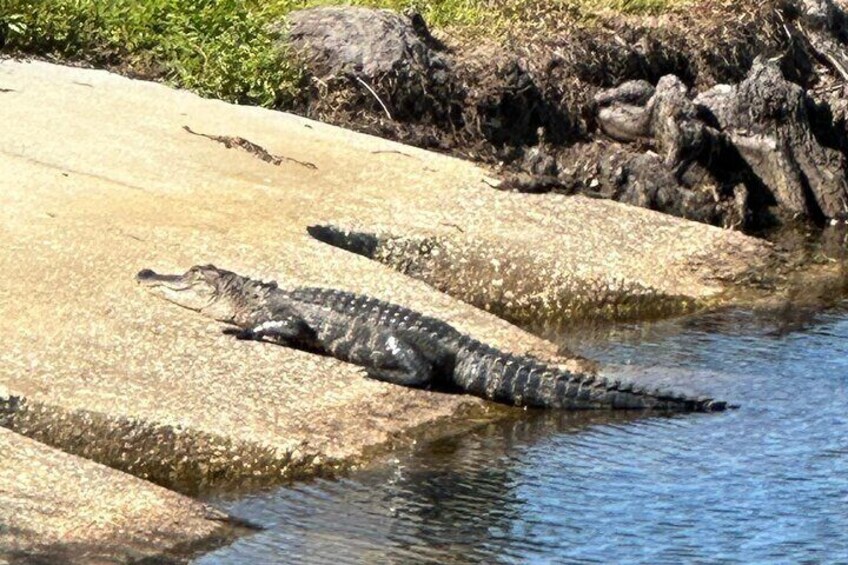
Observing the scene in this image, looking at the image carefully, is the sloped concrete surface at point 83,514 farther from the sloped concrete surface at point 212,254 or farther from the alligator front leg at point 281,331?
the alligator front leg at point 281,331

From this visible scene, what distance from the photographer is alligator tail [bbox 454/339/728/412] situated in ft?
26.9

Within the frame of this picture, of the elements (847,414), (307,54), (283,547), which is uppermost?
(307,54)

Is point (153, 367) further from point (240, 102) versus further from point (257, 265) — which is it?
point (240, 102)

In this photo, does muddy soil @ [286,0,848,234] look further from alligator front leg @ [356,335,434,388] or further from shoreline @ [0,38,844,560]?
alligator front leg @ [356,335,434,388]

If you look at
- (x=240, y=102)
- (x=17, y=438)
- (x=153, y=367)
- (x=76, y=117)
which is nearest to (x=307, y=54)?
(x=240, y=102)

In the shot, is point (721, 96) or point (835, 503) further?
point (721, 96)

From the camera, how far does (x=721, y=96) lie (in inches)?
509

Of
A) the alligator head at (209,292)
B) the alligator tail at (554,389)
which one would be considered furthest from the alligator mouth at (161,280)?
the alligator tail at (554,389)

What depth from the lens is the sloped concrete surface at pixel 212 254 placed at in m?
7.21

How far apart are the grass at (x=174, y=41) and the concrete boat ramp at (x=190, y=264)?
0.46 meters

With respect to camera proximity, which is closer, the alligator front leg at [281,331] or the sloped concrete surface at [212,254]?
the sloped concrete surface at [212,254]

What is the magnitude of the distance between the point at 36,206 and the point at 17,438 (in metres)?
2.66

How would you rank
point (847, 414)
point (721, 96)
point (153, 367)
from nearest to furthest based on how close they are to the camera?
point (153, 367) < point (847, 414) < point (721, 96)

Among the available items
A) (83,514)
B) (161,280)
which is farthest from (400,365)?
(83,514)
